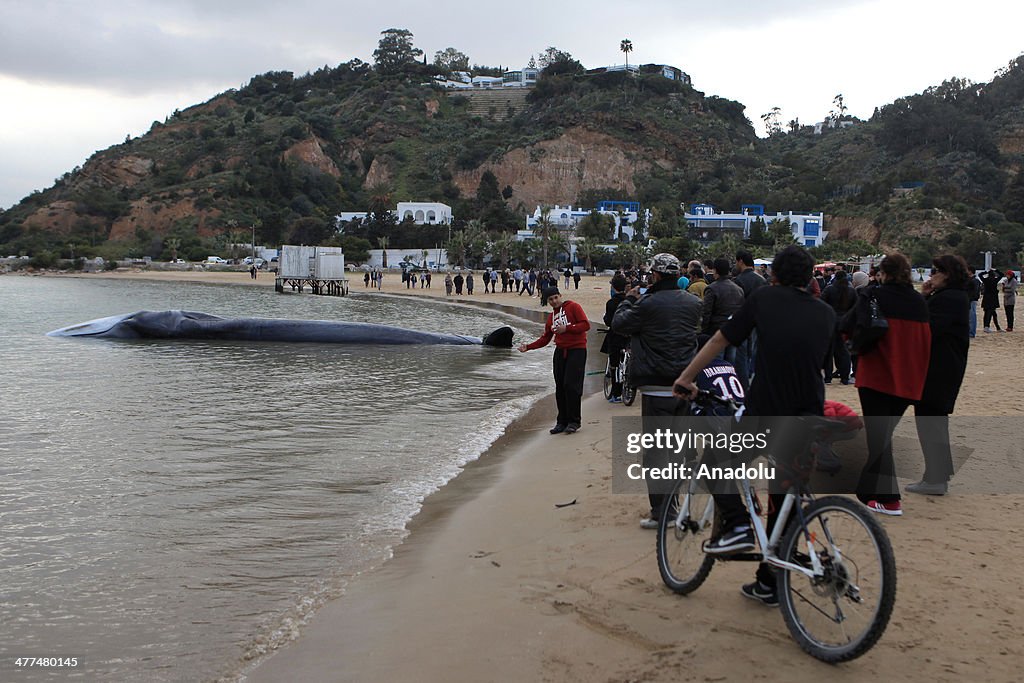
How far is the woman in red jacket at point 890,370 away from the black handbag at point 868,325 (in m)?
0.02

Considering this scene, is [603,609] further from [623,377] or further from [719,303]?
[623,377]

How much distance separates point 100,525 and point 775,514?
507 centimetres

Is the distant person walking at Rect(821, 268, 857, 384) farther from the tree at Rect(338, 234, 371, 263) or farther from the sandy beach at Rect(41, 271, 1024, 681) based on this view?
the tree at Rect(338, 234, 371, 263)

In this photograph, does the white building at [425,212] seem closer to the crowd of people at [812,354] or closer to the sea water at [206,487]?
the sea water at [206,487]

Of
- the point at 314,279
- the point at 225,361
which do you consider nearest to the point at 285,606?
the point at 225,361

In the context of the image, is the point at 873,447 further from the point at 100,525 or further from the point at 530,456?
the point at 100,525

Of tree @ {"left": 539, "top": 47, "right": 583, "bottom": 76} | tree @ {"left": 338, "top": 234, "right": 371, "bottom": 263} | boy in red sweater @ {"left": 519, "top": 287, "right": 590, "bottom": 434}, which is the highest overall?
tree @ {"left": 539, "top": 47, "right": 583, "bottom": 76}

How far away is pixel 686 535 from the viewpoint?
4.41 metres

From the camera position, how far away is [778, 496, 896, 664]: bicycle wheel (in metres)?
3.42

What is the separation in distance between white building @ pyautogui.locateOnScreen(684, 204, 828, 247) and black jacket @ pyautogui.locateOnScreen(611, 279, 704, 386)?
93.7m


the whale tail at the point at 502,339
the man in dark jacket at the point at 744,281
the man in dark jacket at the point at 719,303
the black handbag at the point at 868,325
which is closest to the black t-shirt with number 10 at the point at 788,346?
the black handbag at the point at 868,325

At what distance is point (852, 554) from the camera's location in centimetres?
352

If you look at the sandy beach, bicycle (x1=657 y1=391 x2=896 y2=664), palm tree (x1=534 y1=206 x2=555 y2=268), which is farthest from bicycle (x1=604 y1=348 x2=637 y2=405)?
palm tree (x1=534 y1=206 x2=555 y2=268)

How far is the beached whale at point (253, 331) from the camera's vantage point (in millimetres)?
21797
